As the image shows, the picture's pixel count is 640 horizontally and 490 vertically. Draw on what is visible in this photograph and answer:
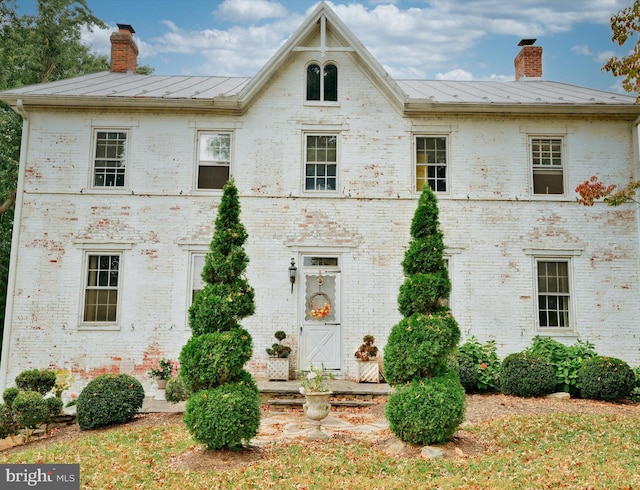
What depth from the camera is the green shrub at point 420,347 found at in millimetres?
6613

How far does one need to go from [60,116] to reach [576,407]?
1358cm

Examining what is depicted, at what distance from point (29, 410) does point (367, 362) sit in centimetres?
678

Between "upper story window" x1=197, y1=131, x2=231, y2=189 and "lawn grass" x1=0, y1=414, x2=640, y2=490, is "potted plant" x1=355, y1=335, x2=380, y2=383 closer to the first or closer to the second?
"lawn grass" x1=0, y1=414, x2=640, y2=490

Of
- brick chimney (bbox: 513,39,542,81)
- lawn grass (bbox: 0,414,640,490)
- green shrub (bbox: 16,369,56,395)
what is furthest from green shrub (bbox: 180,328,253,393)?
brick chimney (bbox: 513,39,542,81)

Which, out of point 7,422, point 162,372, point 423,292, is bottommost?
point 7,422

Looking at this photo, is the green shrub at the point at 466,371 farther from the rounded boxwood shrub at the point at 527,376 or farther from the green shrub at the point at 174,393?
the green shrub at the point at 174,393

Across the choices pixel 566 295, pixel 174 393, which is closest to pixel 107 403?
pixel 174 393

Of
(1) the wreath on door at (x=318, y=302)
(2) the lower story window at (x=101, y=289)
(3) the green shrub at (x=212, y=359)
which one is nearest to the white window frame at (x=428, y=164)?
(1) the wreath on door at (x=318, y=302)

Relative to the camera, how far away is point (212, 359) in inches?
248

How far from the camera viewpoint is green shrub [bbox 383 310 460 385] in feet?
21.7

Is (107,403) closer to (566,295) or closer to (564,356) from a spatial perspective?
(564,356)

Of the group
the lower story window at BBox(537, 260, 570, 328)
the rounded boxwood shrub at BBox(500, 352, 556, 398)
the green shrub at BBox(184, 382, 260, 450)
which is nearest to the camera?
the green shrub at BBox(184, 382, 260, 450)

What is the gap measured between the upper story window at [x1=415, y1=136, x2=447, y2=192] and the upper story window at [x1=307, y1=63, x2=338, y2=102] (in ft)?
8.34

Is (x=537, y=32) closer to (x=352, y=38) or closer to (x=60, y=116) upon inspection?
(x=352, y=38)
